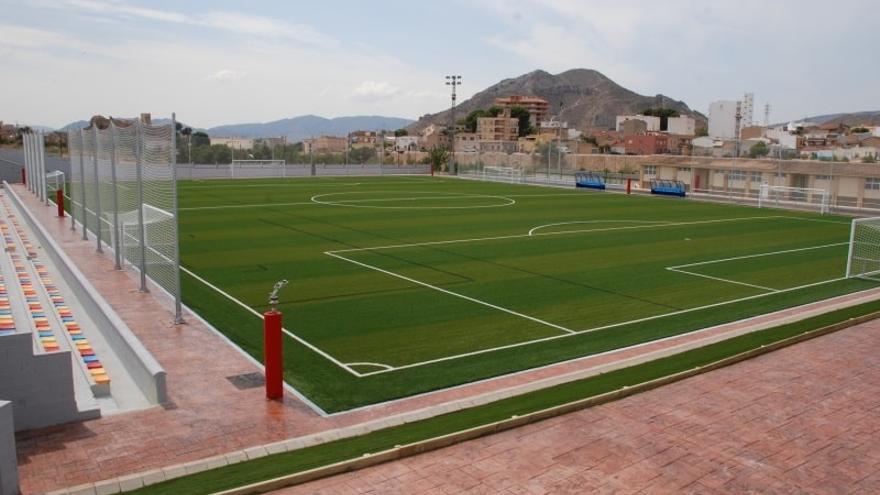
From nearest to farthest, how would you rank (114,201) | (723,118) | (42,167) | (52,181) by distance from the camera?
(114,201), (42,167), (52,181), (723,118)

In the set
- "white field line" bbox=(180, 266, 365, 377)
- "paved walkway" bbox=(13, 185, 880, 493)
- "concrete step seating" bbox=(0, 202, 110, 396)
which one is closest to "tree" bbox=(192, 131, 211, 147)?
"concrete step seating" bbox=(0, 202, 110, 396)

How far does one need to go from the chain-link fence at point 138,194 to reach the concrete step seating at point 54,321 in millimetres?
1597

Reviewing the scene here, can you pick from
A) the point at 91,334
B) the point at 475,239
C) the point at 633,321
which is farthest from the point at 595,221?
the point at 91,334

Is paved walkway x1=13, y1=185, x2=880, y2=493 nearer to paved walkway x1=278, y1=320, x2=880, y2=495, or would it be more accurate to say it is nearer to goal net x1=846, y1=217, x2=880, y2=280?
paved walkway x1=278, y1=320, x2=880, y2=495

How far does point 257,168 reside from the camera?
185 feet

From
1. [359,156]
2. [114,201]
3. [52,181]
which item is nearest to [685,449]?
[114,201]

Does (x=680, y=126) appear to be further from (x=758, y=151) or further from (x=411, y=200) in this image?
(x=411, y=200)

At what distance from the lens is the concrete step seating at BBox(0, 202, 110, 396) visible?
913 cm

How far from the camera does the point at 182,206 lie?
33.1 m

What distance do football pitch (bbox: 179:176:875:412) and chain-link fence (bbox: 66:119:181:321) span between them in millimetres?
1166

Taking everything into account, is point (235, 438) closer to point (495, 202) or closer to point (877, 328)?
point (877, 328)

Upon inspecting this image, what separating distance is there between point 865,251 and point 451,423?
16.9 m

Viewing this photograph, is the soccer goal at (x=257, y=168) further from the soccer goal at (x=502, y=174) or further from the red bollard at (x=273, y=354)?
the red bollard at (x=273, y=354)

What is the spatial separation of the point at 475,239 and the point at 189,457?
55.2ft
